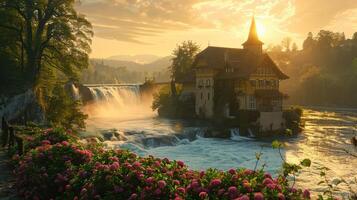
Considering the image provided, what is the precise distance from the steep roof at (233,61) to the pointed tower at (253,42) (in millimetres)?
1277

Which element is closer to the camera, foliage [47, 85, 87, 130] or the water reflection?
the water reflection

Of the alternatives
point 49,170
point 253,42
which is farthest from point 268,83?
point 49,170

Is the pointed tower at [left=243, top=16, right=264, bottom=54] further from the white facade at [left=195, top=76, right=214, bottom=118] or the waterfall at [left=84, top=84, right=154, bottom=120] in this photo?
the waterfall at [left=84, top=84, right=154, bottom=120]

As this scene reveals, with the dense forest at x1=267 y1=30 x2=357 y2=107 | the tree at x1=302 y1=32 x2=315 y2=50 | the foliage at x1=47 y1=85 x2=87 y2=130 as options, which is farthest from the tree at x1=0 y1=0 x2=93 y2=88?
the tree at x1=302 y1=32 x2=315 y2=50

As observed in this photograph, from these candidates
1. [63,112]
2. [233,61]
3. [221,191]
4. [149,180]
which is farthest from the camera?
[233,61]

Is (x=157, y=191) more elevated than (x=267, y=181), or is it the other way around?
(x=267, y=181)

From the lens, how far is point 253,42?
185 feet

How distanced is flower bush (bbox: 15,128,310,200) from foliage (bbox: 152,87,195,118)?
4438cm

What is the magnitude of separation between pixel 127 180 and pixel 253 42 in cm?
5055

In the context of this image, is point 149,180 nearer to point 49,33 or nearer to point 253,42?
point 49,33

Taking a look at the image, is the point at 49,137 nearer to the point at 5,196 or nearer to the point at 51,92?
the point at 5,196

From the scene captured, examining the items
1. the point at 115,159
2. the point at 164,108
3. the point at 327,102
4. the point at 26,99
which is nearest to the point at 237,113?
the point at 164,108

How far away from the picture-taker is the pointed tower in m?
56.3

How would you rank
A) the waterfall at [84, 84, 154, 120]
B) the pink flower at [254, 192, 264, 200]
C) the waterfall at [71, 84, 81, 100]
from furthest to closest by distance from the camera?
the waterfall at [84, 84, 154, 120], the waterfall at [71, 84, 81, 100], the pink flower at [254, 192, 264, 200]
